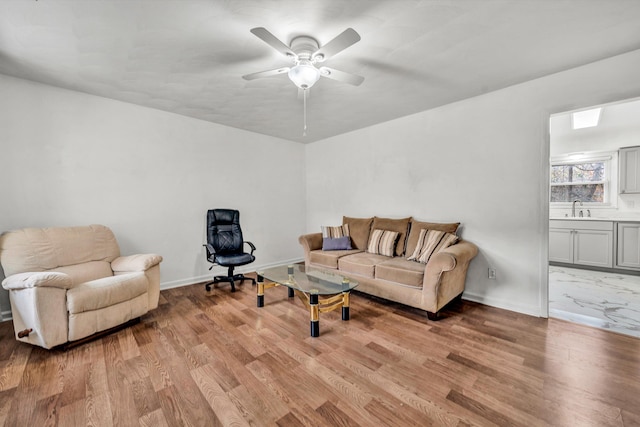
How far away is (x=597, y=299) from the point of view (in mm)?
3037

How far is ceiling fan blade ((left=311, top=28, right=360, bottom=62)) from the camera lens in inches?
Answer: 63.3

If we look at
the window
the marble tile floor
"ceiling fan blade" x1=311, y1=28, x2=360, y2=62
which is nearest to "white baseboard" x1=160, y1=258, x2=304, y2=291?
"ceiling fan blade" x1=311, y1=28, x2=360, y2=62

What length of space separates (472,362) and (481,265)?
150 centimetres

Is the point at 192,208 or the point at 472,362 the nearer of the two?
the point at 472,362

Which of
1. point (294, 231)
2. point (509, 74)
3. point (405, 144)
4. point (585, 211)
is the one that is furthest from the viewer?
point (294, 231)

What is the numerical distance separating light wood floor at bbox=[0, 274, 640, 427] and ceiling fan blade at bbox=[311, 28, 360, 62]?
225 cm

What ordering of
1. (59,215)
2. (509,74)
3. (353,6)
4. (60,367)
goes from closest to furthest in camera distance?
(353,6), (60,367), (509,74), (59,215)

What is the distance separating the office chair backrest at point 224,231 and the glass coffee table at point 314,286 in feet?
3.27

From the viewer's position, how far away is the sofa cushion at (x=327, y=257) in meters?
3.53

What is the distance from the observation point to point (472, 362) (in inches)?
74.4

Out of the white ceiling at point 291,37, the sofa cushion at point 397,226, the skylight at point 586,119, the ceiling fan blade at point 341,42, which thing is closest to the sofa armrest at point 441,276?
the sofa cushion at point 397,226

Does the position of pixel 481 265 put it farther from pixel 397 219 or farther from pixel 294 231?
pixel 294 231

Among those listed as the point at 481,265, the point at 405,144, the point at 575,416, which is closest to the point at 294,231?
the point at 405,144

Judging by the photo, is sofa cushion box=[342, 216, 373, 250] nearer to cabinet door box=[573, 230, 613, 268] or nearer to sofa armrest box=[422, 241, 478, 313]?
sofa armrest box=[422, 241, 478, 313]
